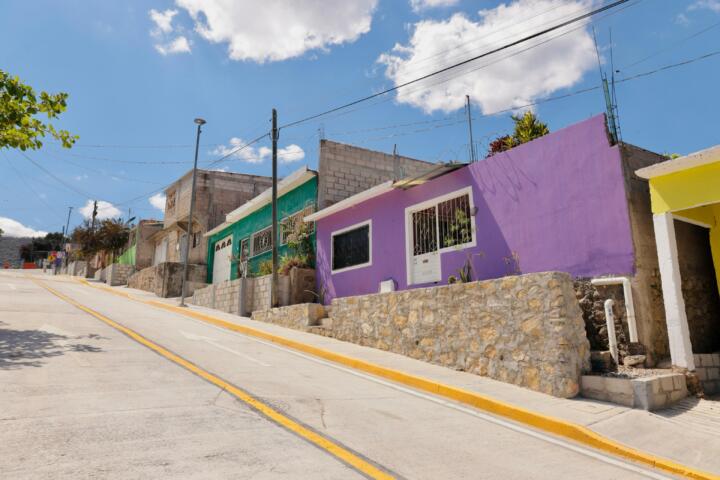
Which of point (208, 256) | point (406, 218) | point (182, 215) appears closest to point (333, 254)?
point (406, 218)

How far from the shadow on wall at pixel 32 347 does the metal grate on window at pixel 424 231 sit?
8131 mm

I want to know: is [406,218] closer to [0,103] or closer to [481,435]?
[481,435]

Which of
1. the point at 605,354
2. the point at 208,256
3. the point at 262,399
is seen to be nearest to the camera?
the point at 262,399

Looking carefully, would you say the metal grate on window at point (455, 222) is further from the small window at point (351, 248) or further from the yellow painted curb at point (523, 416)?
the yellow painted curb at point (523, 416)

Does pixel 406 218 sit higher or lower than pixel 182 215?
lower

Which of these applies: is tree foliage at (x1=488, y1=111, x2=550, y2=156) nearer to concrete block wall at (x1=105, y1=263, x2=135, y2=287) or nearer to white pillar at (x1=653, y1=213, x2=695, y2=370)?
white pillar at (x1=653, y1=213, x2=695, y2=370)

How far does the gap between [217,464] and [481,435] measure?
3.08 metres

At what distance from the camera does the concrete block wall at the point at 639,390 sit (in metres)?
6.61

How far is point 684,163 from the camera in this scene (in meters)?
7.78

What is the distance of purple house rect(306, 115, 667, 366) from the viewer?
8.74 m

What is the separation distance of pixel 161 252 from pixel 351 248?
2692cm

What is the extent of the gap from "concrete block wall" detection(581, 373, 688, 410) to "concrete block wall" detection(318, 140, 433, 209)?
1120 cm

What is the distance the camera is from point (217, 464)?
3.84 metres

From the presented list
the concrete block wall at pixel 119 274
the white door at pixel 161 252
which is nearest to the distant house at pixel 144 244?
the concrete block wall at pixel 119 274
